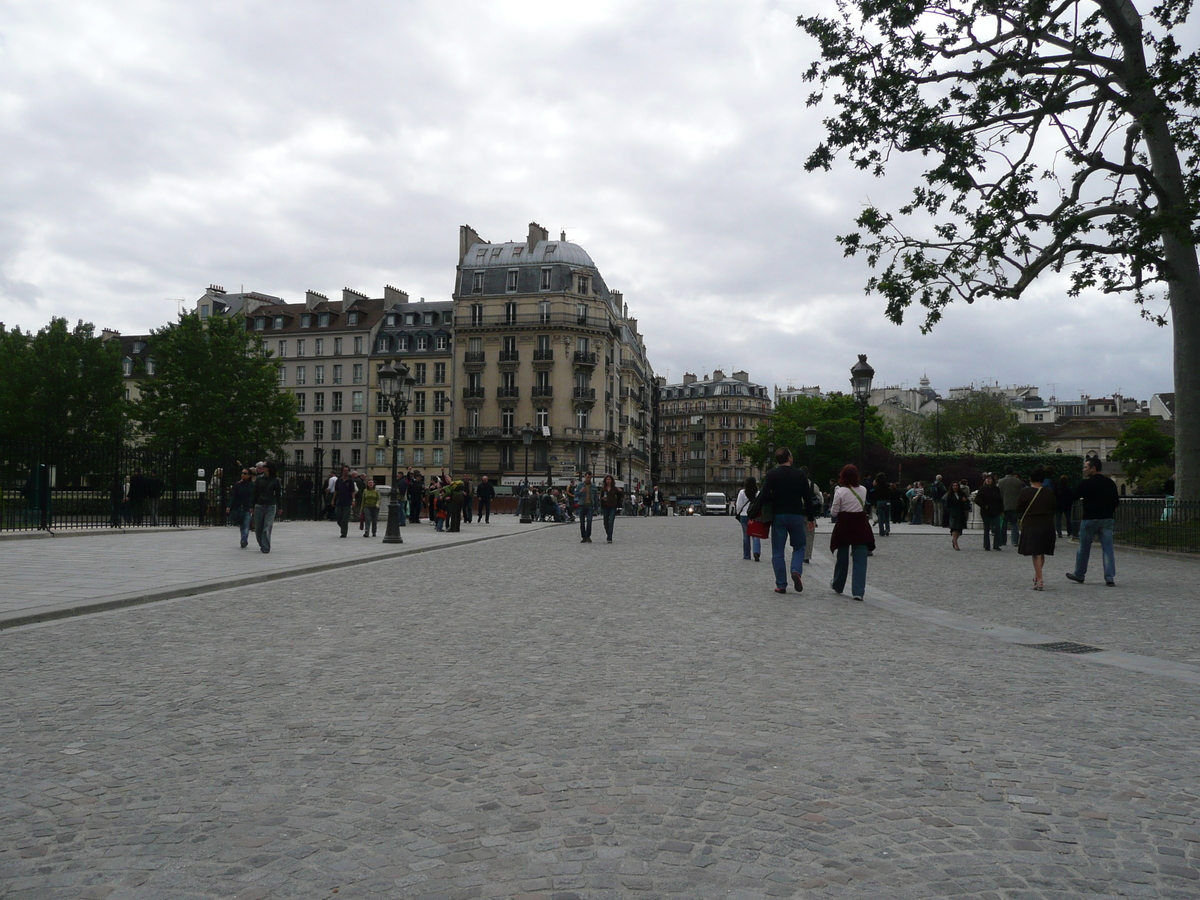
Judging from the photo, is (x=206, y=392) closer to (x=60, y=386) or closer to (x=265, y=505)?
(x=60, y=386)

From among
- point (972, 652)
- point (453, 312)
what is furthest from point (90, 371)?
point (972, 652)

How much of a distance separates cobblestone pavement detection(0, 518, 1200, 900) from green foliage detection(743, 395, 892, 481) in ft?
239

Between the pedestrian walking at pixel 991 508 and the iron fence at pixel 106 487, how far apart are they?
2023cm

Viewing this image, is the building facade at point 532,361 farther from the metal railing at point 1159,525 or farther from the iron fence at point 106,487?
the metal railing at point 1159,525

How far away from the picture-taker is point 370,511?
25.3 meters

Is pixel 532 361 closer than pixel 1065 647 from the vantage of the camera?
No

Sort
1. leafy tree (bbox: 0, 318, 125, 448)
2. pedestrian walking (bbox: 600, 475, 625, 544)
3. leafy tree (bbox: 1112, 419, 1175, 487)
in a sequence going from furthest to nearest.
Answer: leafy tree (bbox: 1112, 419, 1175, 487), leafy tree (bbox: 0, 318, 125, 448), pedestrian walking (bbox: 600, 475, 625, 544)

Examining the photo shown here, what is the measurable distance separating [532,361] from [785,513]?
66.8 m

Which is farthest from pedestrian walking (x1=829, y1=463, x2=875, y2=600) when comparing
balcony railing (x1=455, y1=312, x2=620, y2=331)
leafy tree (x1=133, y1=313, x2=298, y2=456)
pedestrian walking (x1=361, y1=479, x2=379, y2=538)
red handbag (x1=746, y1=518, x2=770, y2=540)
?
balcony railing (x1=455, y1=312, x2=620, y2=331)

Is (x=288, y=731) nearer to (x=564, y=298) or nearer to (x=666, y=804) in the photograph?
(x=666, y=804)

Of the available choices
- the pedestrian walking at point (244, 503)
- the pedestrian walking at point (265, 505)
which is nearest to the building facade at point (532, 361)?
the pedestrian walking at point (244, 503)

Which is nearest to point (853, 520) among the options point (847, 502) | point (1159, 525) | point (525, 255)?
point (847, 502)

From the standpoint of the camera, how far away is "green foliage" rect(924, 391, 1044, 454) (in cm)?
8319

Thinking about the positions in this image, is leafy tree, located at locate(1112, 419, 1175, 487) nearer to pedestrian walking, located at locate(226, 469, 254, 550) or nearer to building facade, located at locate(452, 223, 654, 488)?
building facade, located at locate(452, 223, 654, 488)
